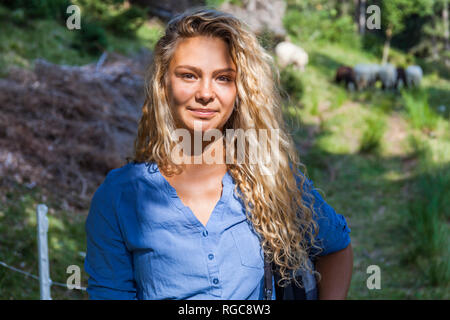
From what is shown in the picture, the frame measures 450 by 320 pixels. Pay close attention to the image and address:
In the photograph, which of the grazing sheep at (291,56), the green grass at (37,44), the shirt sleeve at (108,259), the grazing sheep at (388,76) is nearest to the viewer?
the shirt sleeve at (108,259)

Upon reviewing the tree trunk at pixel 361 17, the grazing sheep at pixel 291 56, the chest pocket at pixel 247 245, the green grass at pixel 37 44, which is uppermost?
the tree trunk at pixel 361 17

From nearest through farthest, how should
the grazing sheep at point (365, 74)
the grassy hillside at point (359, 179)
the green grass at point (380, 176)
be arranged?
1. the grassy hillside at point (359, 179)
2. the green grass at point (380, 176)
3. the grazing sheep at point (365, 74)

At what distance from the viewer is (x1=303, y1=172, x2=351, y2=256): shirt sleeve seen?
1.58 meters

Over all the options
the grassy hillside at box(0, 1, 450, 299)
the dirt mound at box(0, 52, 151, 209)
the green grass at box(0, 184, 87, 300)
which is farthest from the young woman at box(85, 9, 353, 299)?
the dirt mound at box(0, 52, 151, 209)

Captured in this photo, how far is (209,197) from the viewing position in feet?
5.16

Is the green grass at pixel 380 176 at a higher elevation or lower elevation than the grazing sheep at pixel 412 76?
lower

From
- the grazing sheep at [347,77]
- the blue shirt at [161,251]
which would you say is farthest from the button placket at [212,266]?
the grazing sheep at [347,77]

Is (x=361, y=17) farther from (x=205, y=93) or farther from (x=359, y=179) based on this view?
(x=205, y=93)

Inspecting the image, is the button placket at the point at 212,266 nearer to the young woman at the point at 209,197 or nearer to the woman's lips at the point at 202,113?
the young woman at the point at 209,197

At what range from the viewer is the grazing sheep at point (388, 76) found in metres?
12.7

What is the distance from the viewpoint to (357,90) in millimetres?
12977

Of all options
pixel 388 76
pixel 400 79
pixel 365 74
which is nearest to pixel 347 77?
pixel 365 74

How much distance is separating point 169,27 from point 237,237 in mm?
732
